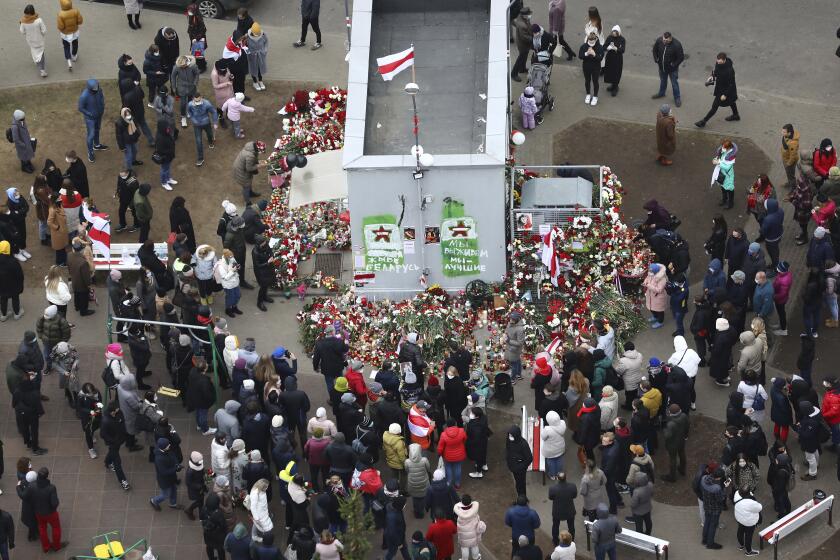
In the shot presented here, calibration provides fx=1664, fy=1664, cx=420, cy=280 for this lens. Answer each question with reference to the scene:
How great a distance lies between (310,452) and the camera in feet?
82.9

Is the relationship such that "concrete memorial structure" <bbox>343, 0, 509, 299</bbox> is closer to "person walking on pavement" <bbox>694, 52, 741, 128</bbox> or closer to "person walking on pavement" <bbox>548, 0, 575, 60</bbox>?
"person walking on pavement" <bbox>548, 0, 575, 60</bbox>

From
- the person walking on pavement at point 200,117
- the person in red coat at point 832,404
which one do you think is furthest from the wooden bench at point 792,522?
the person walking on pavement at point 200,117

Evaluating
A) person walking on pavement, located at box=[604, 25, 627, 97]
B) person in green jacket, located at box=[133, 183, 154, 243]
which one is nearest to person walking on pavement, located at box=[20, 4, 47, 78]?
person in green jacket, located at box=[133, 183, 154, 243]

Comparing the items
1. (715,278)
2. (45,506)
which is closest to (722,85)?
(715,278)

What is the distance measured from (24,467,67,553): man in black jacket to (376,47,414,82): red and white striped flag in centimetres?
853

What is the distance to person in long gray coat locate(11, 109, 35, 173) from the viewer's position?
31.8 meters

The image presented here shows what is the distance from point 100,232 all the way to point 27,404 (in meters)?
4.25

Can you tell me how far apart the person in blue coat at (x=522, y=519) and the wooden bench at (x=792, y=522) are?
343 cm

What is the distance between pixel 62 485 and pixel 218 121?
10.1 meters

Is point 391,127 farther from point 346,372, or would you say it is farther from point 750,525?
point 750,525

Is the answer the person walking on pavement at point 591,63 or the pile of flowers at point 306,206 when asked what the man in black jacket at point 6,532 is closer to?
the pile of flowers at point 306,206

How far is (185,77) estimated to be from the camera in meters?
33.0

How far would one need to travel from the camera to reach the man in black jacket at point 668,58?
33000mm

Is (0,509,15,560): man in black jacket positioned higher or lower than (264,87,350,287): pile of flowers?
lower
